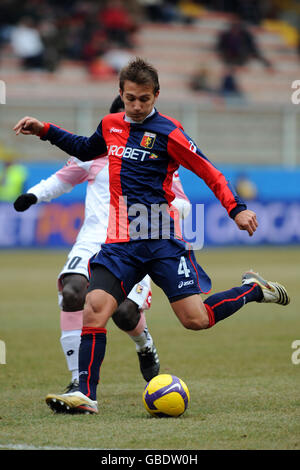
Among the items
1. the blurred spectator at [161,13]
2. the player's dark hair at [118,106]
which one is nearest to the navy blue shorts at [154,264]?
the player's dark hair at [118,106]

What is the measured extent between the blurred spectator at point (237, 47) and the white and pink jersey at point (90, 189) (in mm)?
20379

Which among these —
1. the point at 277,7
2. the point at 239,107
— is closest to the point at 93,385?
the point at 239,107

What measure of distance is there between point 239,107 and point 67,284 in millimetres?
17534

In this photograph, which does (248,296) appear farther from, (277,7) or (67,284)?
(277,7)

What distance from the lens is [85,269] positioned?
6.21 m

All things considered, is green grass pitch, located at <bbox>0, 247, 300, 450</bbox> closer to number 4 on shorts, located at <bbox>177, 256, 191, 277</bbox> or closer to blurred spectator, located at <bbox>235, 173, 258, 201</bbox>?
number 4 on shorts, located at <bbox>177, 256, 191, 277</bbox>

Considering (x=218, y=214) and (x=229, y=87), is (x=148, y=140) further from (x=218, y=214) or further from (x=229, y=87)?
(x=229, y=87)

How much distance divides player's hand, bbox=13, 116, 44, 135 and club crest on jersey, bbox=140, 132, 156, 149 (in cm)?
76

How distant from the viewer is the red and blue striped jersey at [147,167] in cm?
552

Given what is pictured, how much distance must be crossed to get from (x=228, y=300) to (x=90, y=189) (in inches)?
62.9

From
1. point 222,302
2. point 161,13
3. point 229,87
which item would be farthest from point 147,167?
point 161,13

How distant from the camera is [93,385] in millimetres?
5336

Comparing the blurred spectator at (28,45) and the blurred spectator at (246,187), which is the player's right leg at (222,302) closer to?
the blurred spectator at (246,187)
